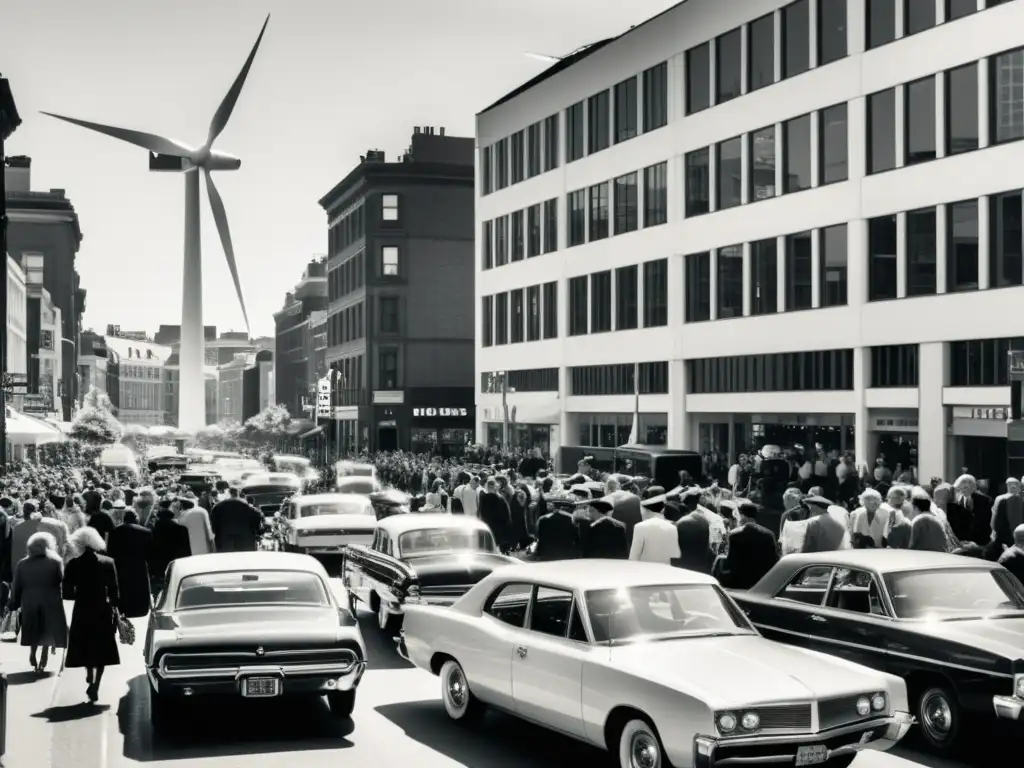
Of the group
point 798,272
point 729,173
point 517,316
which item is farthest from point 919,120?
point 517,316

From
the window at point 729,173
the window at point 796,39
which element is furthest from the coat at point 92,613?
the window at point 729,173

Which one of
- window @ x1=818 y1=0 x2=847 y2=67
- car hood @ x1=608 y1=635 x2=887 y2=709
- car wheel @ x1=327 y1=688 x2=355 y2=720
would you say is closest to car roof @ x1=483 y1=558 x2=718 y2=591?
car hood @ x1=608 y1=635 x2=887 y2=709

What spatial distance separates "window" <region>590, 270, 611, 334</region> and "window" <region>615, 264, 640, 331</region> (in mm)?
861

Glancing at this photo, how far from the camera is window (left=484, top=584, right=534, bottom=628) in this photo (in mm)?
10820

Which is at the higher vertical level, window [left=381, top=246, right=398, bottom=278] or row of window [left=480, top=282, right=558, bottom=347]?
window [left=381, top=246, right=398, bottom=278]

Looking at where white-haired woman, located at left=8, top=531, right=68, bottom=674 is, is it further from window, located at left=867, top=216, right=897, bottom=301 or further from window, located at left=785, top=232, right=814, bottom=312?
window, located at left=785, top=232, right=814, bottom=312

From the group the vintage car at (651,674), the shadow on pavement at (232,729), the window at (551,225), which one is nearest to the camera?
the vintage car at (651,674)

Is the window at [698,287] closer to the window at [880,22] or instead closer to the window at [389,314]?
the window at [880,22]

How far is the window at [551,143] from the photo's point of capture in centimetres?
5894

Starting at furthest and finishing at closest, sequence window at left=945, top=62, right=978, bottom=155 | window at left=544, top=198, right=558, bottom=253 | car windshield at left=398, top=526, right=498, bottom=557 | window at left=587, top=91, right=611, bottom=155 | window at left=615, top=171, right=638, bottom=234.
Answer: window at left=544, top=198, right=558, bottom=253, window at left=587, top=91, right=611, bottom=155, window at left=615, top=171, right=638, bottom=234, window at left=945, top=62, right=978, bottom=155, car windshield at left=398, top=526, right=498, bottom=557

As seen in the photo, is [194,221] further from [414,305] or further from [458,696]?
[458,696]

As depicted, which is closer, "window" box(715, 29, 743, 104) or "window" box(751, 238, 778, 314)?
"window" box(751, 238, 778, 314)

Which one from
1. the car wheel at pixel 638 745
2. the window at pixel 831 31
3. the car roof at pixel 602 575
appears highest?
the window at pixel 831 31

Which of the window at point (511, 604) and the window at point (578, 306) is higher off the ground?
the window at point (578, 306)
